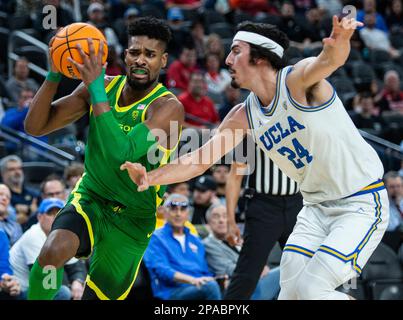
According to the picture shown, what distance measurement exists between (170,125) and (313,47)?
10.4 metres

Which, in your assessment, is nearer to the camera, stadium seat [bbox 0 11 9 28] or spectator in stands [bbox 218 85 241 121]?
spectator in stands [bbox 218 85 241 121]

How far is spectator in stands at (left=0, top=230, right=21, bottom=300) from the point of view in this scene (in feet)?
22.5

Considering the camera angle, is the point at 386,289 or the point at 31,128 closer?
the point at 31,128

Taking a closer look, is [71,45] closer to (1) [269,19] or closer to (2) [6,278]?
(2) [6,278]

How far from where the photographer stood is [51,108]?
5.69 metres

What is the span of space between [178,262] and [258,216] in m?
1.43

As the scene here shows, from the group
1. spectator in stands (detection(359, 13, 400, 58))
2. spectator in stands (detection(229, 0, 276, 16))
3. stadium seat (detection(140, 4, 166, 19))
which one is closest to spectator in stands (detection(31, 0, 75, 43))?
stadium seat (detection(140, 4, 166, 19))

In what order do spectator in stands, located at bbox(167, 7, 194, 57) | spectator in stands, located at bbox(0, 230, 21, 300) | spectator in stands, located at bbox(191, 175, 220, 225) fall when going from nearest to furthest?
spectator in stands, located at bbox(0, 230, 21, 300), spectator in stands, located at bbox(191, 175, 220, 225), spectator in stands, located at bbox(167, 7, 194, 57)

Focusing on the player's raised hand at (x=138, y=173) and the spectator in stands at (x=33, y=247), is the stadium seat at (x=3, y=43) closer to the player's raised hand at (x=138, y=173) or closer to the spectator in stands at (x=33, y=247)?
the spectator in stands at (x=33, y=247)

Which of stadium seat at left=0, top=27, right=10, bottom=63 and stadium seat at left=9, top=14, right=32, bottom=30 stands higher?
stadium seat at left=9, top=14, right=32, bottom=30

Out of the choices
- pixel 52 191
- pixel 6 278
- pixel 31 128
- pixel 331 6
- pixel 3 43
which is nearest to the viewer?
pixel 31 128

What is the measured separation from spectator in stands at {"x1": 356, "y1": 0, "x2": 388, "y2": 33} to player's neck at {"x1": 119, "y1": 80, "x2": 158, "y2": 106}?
12050 mm

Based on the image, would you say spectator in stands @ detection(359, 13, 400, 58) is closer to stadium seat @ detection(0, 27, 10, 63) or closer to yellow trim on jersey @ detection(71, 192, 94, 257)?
stadium seat @ detection(0, 27, 10, 63)

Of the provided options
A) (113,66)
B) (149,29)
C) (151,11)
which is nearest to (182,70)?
(113,66)
